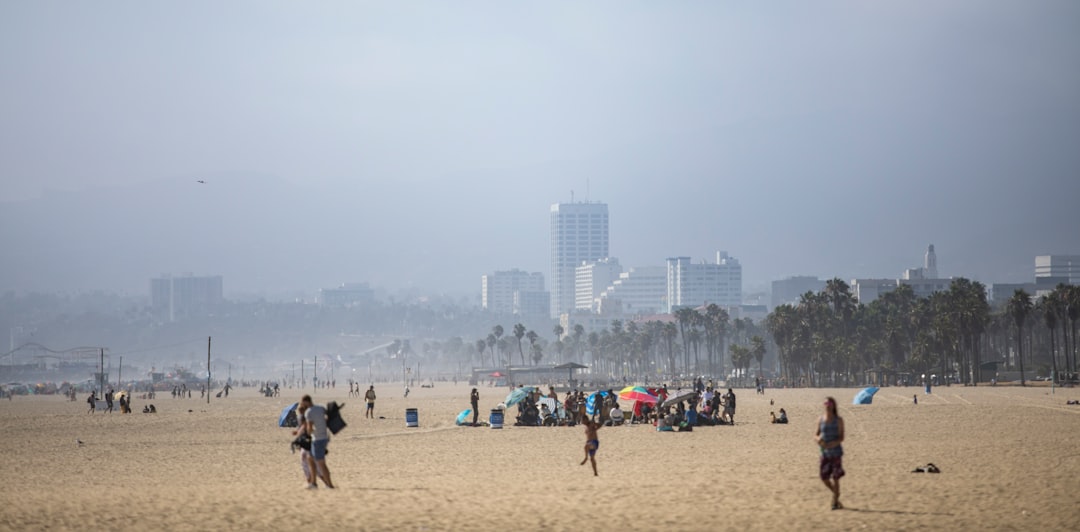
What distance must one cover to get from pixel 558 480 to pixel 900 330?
97436 mm

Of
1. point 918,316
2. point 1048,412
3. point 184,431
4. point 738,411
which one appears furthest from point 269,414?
point 918,316

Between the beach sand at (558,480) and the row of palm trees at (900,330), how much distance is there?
62895mm

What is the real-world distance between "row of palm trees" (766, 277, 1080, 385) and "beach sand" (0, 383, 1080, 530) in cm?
6289

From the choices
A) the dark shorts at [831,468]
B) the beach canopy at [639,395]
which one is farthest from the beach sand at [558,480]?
the beach canopy at [639,395]

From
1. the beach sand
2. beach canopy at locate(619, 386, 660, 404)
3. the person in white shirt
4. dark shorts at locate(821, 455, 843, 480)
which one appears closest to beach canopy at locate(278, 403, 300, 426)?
the beach sand

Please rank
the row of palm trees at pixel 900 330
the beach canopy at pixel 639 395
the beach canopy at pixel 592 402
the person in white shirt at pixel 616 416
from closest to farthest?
the person in white shirt at pixel 616 416 < the beach canopy at pixel 592 402 < the beach canopy at pixel 639 395 < the row of palm trees at pixel 900 330

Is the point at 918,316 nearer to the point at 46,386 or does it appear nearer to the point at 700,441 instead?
the point at 700,441

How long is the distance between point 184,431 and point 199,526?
26.3 metres

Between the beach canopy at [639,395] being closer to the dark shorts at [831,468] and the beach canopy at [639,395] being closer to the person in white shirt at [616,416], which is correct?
the person in white shirt at [616,416]

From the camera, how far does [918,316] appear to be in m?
115

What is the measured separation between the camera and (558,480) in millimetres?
21641

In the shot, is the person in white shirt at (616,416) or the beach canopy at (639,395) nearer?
the person in white shirt at (616,416)

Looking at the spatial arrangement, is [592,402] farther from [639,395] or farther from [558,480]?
[558,480]

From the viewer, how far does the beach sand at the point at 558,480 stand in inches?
651
